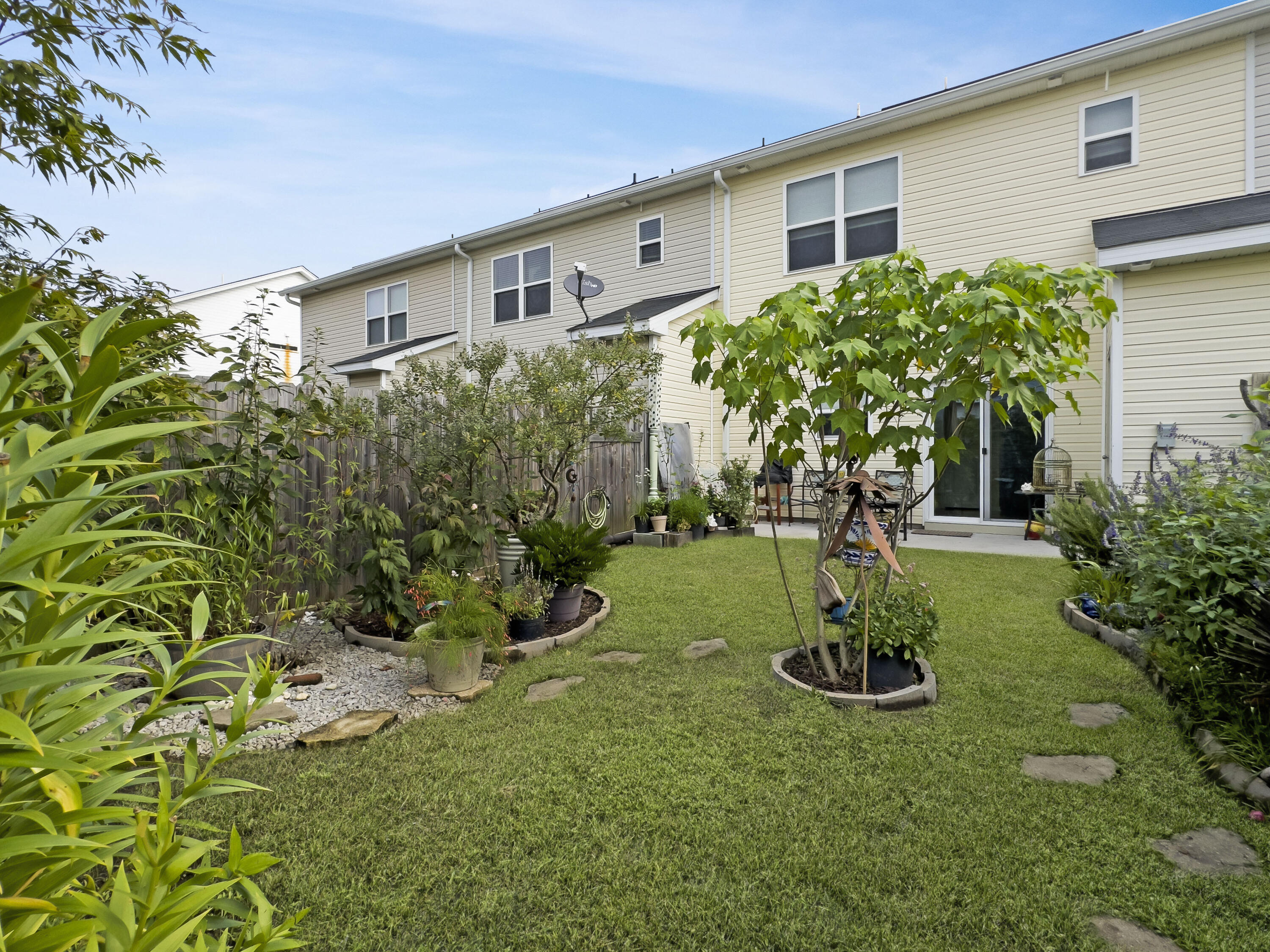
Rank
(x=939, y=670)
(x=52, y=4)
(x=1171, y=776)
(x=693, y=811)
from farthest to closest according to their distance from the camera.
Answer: (x=939, y=670) → (x=52, y=4) → (x=1171, y=776) → (x=693, y=811)

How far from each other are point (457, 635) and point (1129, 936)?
3186 millimetres

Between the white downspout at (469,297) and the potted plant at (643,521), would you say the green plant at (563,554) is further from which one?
the white downspout at (469,297)

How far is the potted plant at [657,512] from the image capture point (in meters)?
8.91

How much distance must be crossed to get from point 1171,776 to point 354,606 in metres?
5.30

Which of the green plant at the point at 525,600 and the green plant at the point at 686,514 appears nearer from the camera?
the green plant at the point at 525,600

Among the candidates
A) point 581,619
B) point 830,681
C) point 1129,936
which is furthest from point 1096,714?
point 581,619

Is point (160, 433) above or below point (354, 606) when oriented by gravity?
above

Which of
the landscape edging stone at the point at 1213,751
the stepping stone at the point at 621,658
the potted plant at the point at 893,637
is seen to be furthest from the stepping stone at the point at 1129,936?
the stepping stone at the point at 621,658

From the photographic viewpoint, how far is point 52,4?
11.0 ft

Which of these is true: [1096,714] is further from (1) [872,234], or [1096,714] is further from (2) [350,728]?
(1) [872,234]

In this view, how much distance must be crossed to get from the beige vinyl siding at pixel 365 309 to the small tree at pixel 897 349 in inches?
493

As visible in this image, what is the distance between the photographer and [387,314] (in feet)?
52.3

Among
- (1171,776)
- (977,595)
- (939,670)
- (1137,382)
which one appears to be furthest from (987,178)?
(1171,776)

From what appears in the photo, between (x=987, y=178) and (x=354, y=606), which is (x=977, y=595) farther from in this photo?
(x=987, y=178)
